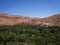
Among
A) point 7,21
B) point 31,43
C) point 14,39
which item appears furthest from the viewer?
point 7,21

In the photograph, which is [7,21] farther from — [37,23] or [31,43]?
[31,43]

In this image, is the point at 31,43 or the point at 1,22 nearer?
the point at 31,43

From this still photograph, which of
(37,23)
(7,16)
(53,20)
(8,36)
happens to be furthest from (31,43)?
(7,16)

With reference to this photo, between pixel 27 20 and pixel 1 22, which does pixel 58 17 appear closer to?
pixel 27 20

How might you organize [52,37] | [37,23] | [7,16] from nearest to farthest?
[52,37] < [37,23] < [7,16]

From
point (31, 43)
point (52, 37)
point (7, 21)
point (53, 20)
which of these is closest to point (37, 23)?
point (53, 20)

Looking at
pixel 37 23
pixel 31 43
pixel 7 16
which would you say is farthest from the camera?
pixel 7 16

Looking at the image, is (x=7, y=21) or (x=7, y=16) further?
(x=7, y=16)

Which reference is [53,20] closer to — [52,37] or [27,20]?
[27,20]

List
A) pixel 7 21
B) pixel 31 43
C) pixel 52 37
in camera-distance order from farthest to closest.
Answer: pixel 7 21 < pixel 52 37 < pixel 31 43
